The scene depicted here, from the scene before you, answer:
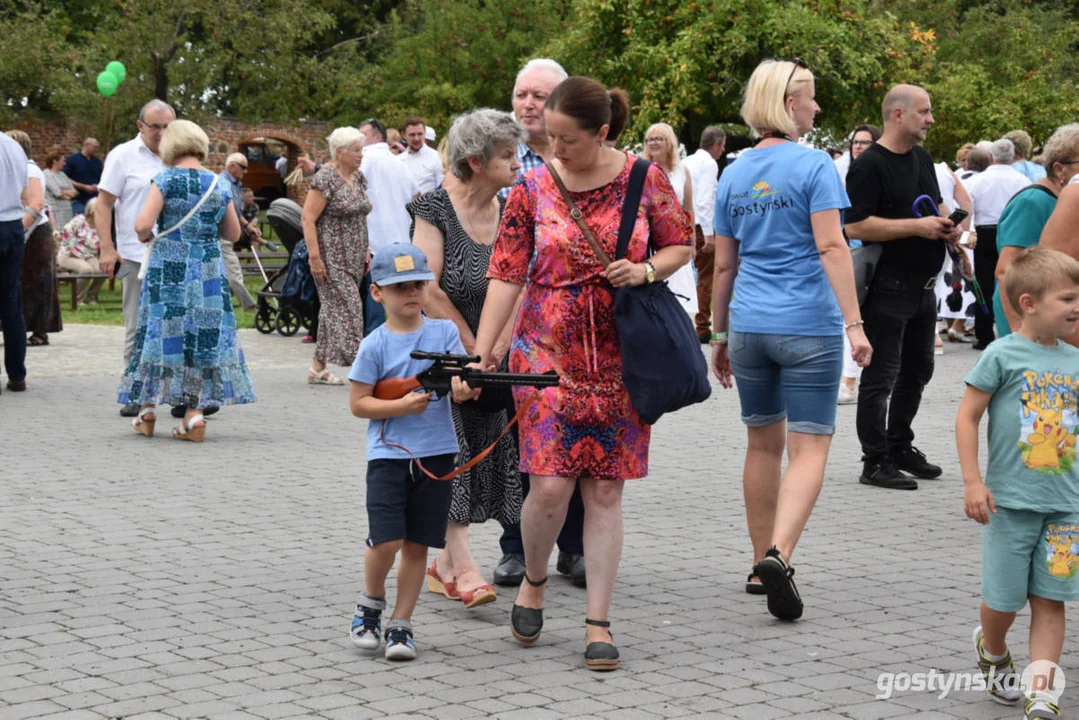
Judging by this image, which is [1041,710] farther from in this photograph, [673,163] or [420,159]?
[420,159]

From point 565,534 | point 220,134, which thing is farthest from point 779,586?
point 220,134

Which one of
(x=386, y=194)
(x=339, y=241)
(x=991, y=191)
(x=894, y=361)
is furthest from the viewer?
(x=991, y=191)

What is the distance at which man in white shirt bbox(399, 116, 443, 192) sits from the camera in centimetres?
1412

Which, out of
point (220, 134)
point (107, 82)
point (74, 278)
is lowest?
point (74, 278)

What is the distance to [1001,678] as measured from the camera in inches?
182

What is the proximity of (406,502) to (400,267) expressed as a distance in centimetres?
79

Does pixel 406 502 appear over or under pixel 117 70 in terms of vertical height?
under

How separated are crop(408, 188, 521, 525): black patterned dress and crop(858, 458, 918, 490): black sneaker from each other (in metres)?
3.04

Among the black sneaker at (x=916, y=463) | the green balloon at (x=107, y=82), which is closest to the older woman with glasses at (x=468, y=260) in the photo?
the black sneaker at (x=916, y=463)

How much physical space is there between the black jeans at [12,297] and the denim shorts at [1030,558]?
9.35 metres

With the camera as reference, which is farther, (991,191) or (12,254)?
(991,191)

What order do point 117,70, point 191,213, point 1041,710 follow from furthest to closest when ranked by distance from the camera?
point 117,70
point 191,213
point 1041,710

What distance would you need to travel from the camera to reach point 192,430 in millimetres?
9844

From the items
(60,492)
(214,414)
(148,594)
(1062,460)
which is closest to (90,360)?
(214,414)
